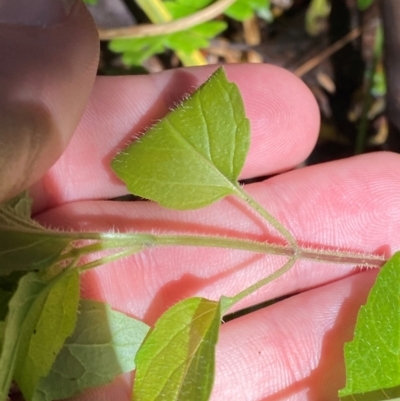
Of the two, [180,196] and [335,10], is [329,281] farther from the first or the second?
[335,10]

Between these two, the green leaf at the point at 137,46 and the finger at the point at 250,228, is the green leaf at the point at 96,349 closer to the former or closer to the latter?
the finger at the point at 250,228

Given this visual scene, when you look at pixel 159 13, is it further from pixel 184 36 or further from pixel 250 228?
pixel 250 228

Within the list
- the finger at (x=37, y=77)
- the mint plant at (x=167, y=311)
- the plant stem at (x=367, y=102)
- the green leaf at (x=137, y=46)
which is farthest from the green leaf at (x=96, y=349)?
the plant stem at (x=367, y=102)

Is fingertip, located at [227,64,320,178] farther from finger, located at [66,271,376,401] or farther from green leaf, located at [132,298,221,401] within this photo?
green leaf, located at [132,298,221,401]

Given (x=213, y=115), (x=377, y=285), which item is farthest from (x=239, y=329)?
(x=213, y=115)

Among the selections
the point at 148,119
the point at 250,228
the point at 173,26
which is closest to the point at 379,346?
the point at 250,228

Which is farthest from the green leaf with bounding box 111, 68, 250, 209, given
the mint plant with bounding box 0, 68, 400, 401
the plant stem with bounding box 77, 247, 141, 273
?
the plant stem with bounding box 77, 247, 141, 273
